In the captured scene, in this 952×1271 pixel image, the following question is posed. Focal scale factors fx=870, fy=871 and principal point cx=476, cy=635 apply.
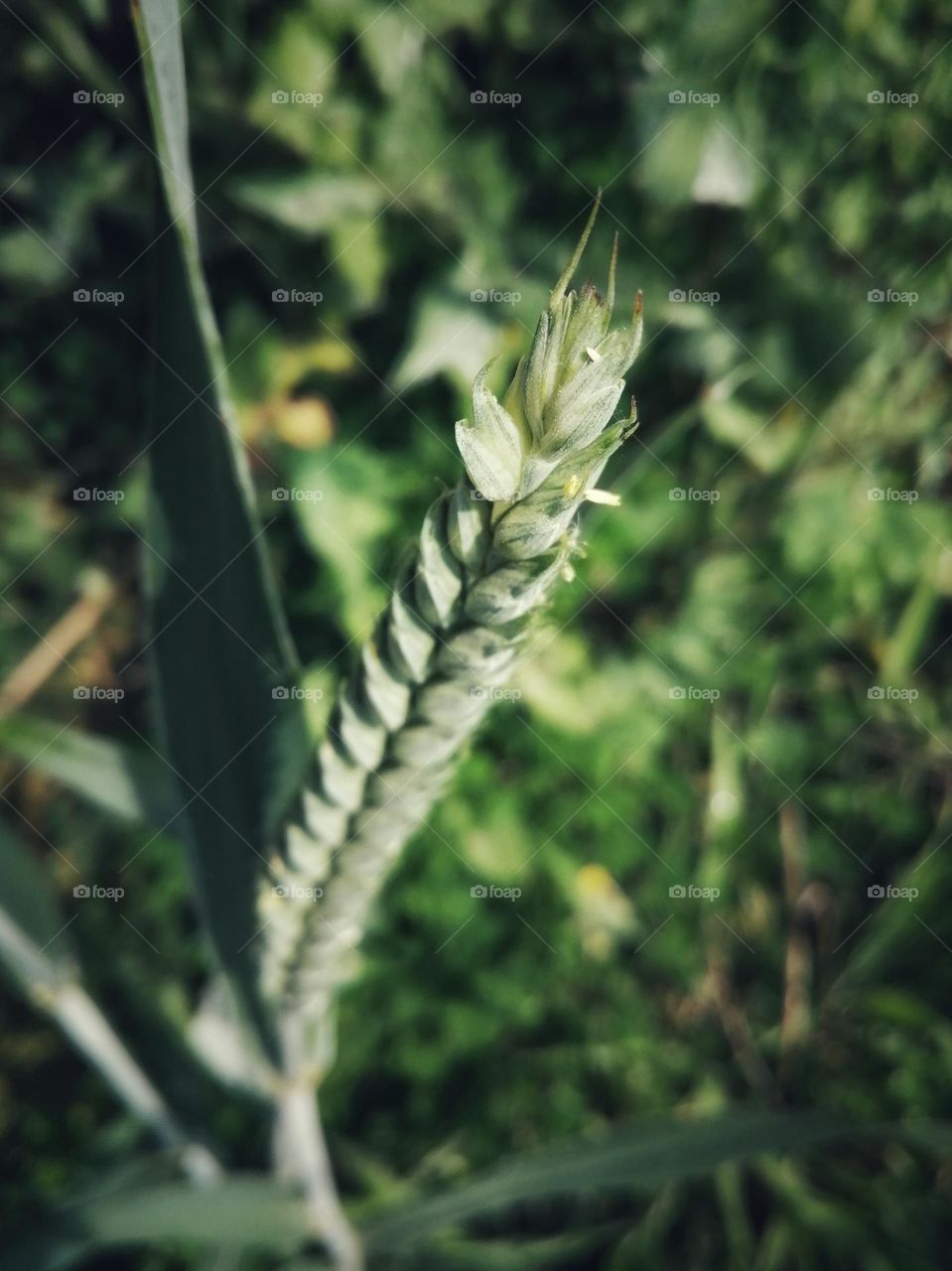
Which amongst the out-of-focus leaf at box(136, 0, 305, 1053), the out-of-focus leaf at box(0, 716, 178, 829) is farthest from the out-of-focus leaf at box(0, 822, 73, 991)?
the out-of-focus leaf at box(136, 0, 305, 1053)

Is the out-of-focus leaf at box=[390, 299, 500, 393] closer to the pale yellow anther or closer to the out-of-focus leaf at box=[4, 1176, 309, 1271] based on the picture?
the pale yellow anther

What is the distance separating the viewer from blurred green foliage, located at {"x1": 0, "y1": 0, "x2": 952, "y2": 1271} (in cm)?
89

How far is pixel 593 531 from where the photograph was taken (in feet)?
3.34

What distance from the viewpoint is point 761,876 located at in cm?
119

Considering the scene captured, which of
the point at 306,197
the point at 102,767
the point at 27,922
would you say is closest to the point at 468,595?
the point at 102,767

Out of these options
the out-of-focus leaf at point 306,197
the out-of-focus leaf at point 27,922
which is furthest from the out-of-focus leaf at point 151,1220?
the out-of-focus leaf at point 306,197

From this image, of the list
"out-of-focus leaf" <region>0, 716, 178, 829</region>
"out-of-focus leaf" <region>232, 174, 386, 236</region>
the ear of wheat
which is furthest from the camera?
"out-of-focus leaf" <region>232, 174, 386, 236</region>

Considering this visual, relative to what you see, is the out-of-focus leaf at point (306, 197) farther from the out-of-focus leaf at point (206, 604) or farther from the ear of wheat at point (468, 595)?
the ear of wheat at point (468, 595)

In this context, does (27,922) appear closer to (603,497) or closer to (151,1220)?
(151,1220)

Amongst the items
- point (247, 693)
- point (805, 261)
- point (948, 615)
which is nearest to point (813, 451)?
point (805, 261)

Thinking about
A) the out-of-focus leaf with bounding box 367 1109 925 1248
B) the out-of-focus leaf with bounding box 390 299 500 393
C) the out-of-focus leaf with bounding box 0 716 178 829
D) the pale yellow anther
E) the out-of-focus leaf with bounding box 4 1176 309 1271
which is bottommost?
the out-of-focus leaf with bounding box 367 1109 925 1248

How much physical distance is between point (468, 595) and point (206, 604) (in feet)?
0.66

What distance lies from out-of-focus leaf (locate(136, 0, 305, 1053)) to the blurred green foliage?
43cm

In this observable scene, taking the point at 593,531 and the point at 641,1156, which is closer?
the point at 641,1156
